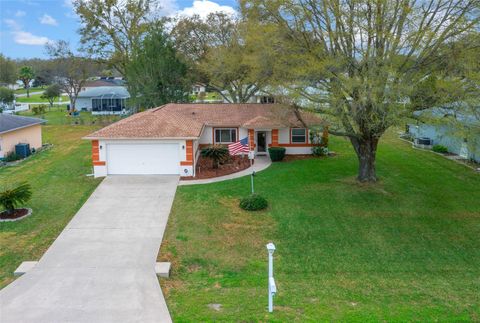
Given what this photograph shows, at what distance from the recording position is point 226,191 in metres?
19.1

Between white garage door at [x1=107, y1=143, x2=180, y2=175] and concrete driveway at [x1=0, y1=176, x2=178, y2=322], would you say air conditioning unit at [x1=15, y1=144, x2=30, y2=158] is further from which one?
concrete driveway at [x1=0, y1=176, x2=178, y2=322]

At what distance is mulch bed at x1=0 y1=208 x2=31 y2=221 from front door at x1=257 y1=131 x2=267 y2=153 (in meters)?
14.6

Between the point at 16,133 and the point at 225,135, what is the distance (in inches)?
535

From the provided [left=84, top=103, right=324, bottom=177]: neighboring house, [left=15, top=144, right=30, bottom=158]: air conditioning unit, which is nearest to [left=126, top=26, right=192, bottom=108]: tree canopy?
[left=15, top=144, right=30, bottom=158]: air conditioning unit

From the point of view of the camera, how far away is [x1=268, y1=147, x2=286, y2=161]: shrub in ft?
82.6

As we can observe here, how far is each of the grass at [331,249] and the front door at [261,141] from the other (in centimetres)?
549

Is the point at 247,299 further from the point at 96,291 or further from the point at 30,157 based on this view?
the point at 30,157

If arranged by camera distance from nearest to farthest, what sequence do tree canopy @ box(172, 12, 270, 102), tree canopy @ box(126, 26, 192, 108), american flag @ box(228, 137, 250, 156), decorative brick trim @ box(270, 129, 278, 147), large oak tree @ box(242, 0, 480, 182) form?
1. large oak tree @ box(242, 0, 480, 182)
2. american flag @ box(228, 137, 250, 156)
3. decorative brick trim @ box(270, 129, 278, 147)
4. tree canopy @ box(126, 26, 192, 108)
5. tree canopy @ box(172, 12, 270, 102)

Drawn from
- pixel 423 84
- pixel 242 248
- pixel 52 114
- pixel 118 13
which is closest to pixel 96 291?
pixel 242 248

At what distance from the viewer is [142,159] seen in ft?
72.0

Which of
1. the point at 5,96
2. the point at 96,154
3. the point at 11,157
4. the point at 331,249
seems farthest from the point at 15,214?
the point at 5,96

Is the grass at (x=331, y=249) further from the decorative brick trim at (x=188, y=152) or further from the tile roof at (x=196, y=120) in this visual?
the tile roof at (x=196, y=120)

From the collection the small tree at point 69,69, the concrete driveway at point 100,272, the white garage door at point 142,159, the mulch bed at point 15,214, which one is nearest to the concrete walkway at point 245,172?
the white garage door at point 142,159

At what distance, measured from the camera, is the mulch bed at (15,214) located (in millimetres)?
15844
